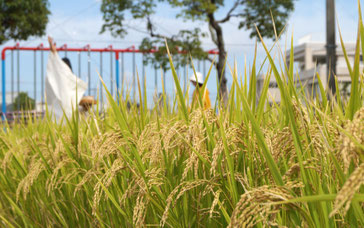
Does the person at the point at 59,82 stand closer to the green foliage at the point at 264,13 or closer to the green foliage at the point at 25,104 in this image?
the green foliage at the point at 25,104

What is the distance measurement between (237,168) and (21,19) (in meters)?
22.1

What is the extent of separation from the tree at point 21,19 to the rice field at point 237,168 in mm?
20888

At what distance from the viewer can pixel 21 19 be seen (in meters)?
21.5

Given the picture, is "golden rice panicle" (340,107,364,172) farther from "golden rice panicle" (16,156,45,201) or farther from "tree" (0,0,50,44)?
"tree" (0,0,50,44)

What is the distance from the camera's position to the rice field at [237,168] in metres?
0.95

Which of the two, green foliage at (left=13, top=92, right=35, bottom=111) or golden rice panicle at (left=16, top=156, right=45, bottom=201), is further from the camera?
green foliage at (left=13, top=92, right=35, bottom=111)

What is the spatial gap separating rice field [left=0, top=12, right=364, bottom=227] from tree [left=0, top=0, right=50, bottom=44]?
20.9 meters

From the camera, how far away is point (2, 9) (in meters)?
21.6

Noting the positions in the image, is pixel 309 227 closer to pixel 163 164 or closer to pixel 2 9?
pixel 163 164

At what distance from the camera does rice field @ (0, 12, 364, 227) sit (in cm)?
95

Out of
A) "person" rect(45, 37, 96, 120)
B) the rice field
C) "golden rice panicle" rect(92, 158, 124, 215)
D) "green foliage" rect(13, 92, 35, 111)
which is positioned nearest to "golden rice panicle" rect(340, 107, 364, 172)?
the rice field

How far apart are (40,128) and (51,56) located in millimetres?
3461

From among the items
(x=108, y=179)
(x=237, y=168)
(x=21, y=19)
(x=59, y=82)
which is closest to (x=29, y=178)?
(x=108, y=179)

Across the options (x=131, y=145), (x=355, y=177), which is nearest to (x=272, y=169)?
(x=355, y=177)
